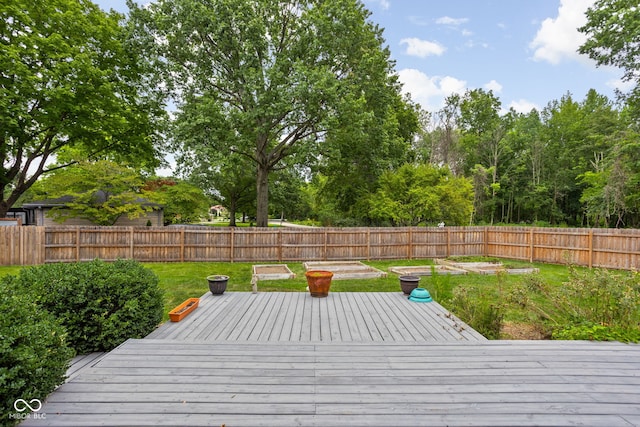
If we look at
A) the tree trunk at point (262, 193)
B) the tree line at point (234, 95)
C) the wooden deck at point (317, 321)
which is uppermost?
the tree line at point (234, 95)

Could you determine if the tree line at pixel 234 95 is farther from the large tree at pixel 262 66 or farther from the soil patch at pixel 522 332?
the soil patch at pixel 522 332

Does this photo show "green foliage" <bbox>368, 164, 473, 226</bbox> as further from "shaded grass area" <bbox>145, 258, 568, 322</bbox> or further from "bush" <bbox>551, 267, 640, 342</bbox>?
"bush" <bbox>551, 267, 640, 342</bbox>

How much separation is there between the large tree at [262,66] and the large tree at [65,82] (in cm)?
221

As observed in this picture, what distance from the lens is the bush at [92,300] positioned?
11.5 ft

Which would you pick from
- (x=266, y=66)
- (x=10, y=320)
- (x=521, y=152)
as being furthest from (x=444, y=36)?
(x=521, y=152)

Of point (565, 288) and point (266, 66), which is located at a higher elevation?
point (266, 66)

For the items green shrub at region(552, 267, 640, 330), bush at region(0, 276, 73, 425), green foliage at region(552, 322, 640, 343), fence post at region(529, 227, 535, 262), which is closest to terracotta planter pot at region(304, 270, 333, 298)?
green foliage at region(552, 322, 640, 343)

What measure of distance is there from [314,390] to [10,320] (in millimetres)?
2562

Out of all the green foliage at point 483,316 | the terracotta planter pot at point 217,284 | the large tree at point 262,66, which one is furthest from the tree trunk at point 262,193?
the green foliage at point 483,316

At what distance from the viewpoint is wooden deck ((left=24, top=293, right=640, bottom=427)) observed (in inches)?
92.2

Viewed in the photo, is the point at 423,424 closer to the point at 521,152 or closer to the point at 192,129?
the point at 192,129

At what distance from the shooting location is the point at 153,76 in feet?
48.6

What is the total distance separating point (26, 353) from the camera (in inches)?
87.7

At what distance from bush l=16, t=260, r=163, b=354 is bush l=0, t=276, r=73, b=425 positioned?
28.6 inches
